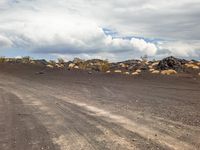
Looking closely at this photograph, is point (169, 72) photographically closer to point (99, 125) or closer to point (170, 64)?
point (170, 64)

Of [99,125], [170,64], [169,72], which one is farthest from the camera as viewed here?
[170,64]

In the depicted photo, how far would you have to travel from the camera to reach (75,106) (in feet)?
63.0

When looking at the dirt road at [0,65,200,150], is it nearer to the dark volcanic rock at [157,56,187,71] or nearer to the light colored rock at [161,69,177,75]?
the light colored rock at [161,69,177,75]

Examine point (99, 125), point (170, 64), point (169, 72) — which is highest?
point (170, 64)

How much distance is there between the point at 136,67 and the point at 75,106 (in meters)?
33.0

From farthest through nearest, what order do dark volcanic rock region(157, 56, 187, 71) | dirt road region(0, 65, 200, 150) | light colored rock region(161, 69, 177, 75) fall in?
dark volcanic rock region(157, 56, 187, 71) < light colored rock region(161, 69, 177, 75) < dirt road region(0, 65, 200, 150)

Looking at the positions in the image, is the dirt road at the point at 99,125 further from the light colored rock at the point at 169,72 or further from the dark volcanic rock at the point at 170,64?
the dark volcanic rock at the point at 170,64

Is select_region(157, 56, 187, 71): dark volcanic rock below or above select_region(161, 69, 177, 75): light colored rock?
above

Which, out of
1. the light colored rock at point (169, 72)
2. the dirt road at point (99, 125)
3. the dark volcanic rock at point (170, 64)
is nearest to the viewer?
the dirt road at point (99, 125)

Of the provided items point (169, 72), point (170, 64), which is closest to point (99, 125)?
point (169, 72)

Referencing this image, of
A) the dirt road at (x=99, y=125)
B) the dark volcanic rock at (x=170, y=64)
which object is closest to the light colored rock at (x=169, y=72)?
the dark volcanic rock at (x=170, y=64)

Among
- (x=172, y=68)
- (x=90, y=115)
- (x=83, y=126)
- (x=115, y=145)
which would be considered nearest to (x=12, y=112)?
(x=90, y=115)

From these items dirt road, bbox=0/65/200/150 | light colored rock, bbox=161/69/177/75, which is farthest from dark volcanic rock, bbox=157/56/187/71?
dirt road, bbox=0/65/200/150

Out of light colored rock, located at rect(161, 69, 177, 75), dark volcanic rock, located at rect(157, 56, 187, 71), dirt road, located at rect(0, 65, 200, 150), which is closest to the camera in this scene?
dirt road, located at rect(0, 65, 200, 150)
